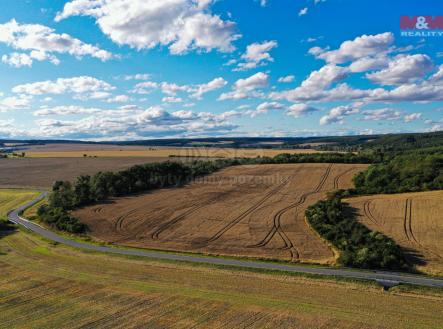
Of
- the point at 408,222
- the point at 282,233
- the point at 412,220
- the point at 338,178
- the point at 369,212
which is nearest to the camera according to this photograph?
the point at 282,233

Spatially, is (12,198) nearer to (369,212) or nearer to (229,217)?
(229,217)

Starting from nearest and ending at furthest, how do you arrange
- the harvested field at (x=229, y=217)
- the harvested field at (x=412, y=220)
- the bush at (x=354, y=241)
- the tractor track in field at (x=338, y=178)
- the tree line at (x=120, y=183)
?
the bush at (x=354, y=241), the harvested field at (x=412, y=220), the harvested field at (x=229, y=217), the tree line at (x=120, y=183), the tractor track in field at (x=338, y=178)

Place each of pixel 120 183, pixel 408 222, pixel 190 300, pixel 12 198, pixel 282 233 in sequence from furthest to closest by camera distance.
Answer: pixel 12 198 → pixel 120 183 → pixel 408 222 → pixel 282 233 → pixel 190 300

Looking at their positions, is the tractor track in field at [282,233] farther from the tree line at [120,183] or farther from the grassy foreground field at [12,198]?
the grassy foreground field at [12,198]

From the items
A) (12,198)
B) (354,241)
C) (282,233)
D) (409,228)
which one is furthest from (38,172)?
(409,228)

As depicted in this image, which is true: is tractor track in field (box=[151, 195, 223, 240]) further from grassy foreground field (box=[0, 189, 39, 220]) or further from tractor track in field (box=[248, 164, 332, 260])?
grassy foreground field (box=[0, 189, 39, 220])

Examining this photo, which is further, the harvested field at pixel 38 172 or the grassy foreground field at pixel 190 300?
the harvested field at pixel 38 172

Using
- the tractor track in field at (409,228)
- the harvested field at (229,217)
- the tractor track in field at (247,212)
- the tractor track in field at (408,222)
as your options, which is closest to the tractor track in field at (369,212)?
the tractor track in field at (408,222)
